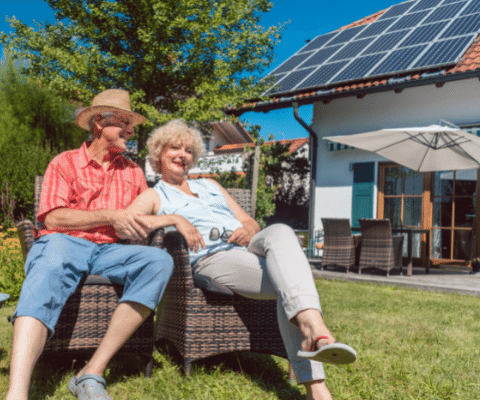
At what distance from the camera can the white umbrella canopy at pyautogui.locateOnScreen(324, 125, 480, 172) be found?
639 cm

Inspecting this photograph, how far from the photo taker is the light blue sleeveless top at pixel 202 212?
8.36ft

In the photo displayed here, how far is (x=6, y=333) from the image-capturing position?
3098 mm

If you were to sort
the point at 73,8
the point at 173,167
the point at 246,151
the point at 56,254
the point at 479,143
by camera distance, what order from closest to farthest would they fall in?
the point at 56,254, the point at 173,167, the point at 479,143, the point at 73,8, the point at 246,151

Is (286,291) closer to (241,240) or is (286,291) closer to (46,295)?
(241,240)

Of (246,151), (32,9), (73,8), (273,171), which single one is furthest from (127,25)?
(273,171)

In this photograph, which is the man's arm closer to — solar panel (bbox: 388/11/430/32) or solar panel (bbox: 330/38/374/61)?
solar panel (bbox: 330/38/374/61)

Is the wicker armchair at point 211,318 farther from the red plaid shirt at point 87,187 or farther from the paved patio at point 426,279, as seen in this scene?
the paved patio at point 426,279

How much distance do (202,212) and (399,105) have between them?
6.73 m

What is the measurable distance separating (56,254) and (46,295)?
195 mm

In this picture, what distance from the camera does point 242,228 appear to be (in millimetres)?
2545

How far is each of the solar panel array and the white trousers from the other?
614 centimetres

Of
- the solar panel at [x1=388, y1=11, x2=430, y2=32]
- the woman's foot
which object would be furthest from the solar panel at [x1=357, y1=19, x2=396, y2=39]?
the woman's foot

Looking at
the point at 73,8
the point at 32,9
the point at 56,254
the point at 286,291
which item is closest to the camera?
the point at 286,291

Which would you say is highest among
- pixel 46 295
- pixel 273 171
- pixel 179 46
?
pixel 179 46
